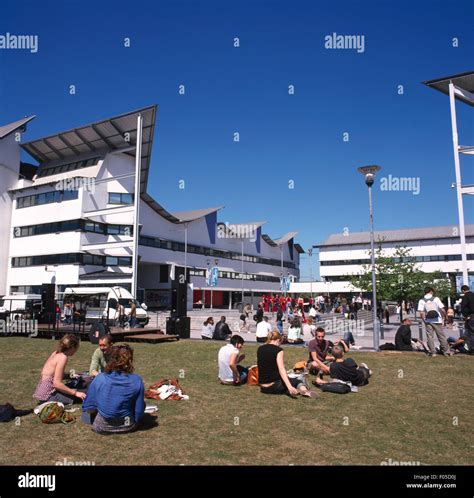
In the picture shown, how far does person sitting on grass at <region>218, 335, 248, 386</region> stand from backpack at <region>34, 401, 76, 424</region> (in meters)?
3.48

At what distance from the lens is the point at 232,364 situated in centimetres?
862

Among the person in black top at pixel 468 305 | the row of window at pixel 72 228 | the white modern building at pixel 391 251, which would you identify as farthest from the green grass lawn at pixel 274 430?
the white modern building at pixel 391 251

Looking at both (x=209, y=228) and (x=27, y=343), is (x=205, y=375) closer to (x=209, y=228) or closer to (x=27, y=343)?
(x=27, y=343)

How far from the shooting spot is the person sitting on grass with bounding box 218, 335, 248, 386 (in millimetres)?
8617

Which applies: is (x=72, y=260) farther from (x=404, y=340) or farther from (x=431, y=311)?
(x=431, y=311)

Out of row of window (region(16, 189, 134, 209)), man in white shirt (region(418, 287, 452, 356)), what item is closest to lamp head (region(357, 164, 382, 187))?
man in white shirt (region(418, 287, 452, 356))

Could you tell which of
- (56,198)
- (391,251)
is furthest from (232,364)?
(391,251)

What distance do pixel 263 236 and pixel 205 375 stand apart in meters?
60.9

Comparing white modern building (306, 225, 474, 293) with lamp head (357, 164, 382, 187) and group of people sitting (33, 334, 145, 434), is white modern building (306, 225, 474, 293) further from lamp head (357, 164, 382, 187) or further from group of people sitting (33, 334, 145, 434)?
group of people sitting (33, 334, 145, 434)

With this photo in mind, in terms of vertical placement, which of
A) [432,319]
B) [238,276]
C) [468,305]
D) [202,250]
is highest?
[202,250]

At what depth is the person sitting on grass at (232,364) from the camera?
8617 mm

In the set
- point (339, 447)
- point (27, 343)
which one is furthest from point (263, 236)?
point (339, 447)

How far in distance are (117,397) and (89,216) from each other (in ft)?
120
